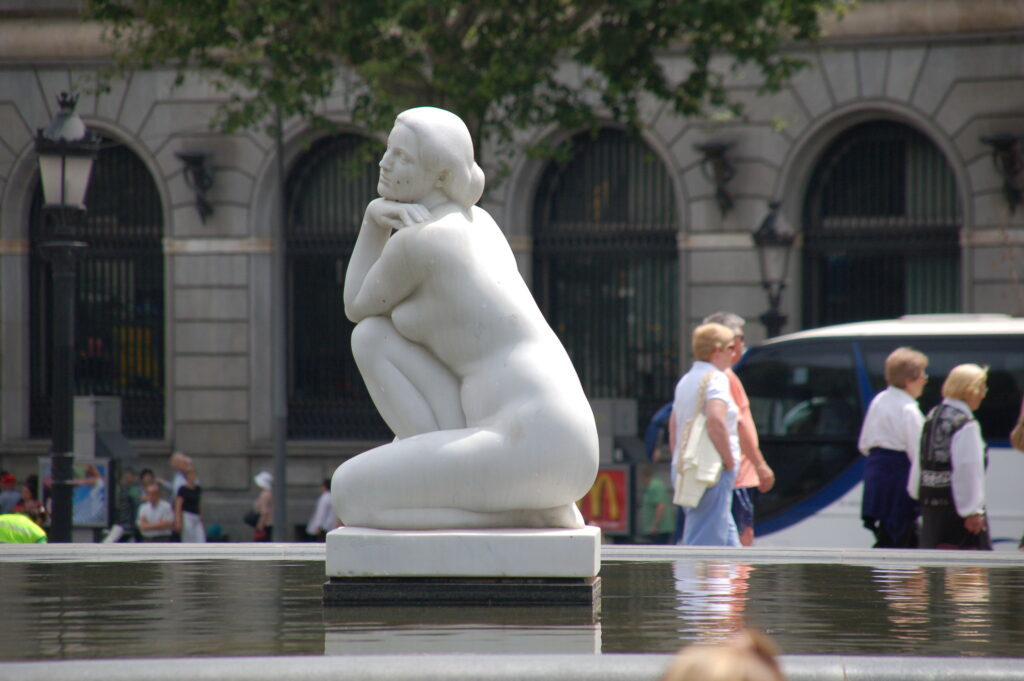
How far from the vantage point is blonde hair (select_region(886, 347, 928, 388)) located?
34.1ft

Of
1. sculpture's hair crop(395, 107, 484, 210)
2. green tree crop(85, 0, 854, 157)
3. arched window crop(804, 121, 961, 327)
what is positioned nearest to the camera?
sculpture's hair crop(395, 107, 484, 210)

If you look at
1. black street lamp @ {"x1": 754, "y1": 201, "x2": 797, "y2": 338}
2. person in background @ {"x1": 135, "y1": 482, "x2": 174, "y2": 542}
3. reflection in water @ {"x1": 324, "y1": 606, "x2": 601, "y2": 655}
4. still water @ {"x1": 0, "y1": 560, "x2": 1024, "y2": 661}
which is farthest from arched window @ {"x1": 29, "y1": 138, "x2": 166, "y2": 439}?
reflection in water @ {"x1": 324, "y1": 606, "x2": 601, "y2": 655}

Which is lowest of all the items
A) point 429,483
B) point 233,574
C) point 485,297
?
point 233,574

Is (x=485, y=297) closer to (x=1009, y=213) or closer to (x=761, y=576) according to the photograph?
(x=761, y=576)

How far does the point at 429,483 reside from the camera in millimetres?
5727

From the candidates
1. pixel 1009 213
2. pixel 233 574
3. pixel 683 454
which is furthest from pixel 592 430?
pixel 1009 213

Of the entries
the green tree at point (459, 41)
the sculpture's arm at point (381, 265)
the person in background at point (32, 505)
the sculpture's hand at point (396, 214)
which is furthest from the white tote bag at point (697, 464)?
the person in background at point (32, 505)

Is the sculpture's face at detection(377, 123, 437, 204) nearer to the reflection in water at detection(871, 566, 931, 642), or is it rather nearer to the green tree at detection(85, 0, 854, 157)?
the reflection in water at detection(871, 566, 931, 642)

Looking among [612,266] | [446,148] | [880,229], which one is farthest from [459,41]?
[446,148]

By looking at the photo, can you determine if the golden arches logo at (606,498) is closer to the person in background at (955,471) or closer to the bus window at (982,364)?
the bus window at (982,364)

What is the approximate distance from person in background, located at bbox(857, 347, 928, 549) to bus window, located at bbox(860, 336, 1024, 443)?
3766 millimetres

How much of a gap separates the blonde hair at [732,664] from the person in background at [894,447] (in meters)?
8.49

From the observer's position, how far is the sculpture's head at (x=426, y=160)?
600 cm

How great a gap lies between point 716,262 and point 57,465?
500 inches
